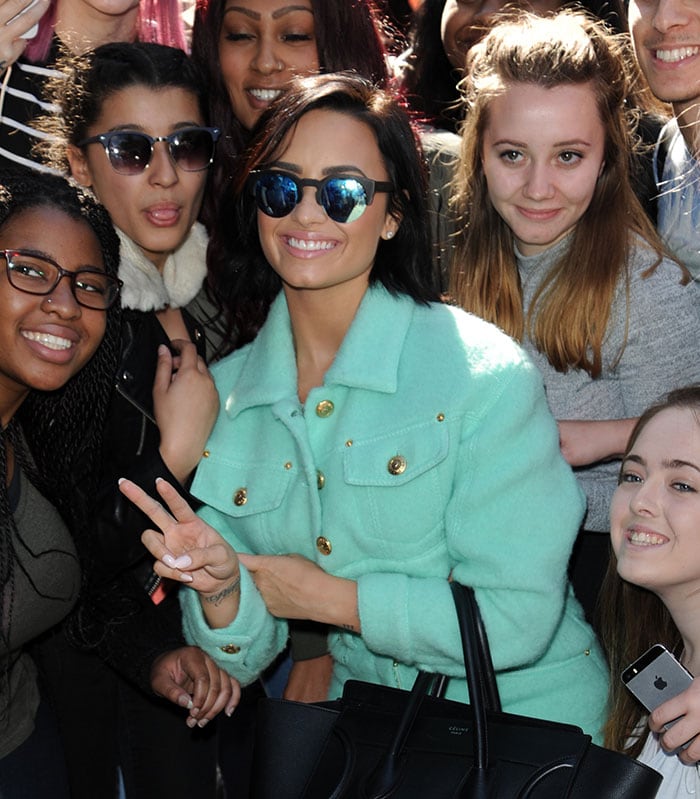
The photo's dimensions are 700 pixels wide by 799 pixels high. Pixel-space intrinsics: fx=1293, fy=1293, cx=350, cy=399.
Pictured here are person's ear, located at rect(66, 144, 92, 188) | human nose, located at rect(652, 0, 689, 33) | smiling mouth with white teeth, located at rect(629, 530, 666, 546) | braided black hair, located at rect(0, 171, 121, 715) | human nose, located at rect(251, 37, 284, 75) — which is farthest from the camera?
human nose, located at rect(251, 37, 284, 75)

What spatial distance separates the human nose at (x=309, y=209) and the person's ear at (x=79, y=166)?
3.13 ft

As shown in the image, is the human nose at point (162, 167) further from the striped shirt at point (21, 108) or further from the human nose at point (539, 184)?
the human nose at point (539, 184)

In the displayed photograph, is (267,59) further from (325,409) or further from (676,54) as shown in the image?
(325,409)

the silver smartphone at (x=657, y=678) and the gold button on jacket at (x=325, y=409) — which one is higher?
the gold button on jacket at (x=325, y=409)

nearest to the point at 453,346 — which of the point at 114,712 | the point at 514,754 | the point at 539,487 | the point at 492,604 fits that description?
the point at 539,487

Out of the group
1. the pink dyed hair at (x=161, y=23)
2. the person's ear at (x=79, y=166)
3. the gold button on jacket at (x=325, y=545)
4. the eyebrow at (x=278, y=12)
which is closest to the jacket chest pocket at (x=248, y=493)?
the gold button on jacket at (x=325, y=545)

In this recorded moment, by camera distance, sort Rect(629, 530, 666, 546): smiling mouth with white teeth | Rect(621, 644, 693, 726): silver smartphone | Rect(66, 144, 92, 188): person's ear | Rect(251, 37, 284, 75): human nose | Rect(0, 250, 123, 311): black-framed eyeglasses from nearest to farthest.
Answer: Rect(621, 644, 693, 726): silver smartphone < Rect(629, 530, 666, 546): smiling mouth with white teeth < Rect(0, 250, 123, 311): black-framed eyeglasses < Rect(66, 144, 92, 188): person's ear < Rect(251, 37, 284, 75): human nose

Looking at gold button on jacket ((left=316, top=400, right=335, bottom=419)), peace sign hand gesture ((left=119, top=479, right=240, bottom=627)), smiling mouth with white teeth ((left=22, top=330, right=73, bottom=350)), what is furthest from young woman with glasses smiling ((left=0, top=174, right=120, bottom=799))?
gold button on jacket ((left=316, top=400, right=335, bottom=419))

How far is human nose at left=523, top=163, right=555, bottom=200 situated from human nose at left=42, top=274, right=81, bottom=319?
1263 mm

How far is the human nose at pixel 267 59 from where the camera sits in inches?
162

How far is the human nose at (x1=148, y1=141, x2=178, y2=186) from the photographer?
370cm

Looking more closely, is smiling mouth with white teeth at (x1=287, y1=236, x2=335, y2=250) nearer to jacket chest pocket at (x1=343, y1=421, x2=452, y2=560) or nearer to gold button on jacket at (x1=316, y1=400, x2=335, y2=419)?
gold button on jacket at (x1=316, y1=400, x2=335, y2=419)

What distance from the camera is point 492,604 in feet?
9.32

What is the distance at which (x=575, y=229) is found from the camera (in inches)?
142
